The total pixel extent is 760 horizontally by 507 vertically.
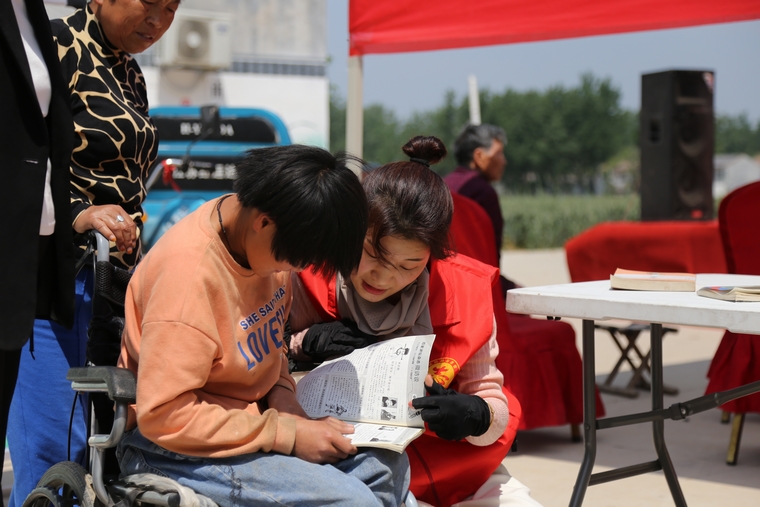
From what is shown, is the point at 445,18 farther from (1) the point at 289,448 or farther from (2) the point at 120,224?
(1) the point at 289,448

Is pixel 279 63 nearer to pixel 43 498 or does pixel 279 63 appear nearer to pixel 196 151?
pixel 196 151

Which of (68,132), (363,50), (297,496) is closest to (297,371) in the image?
(297,496)

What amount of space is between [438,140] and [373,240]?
13.9 inches

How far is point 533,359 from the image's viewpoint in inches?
151

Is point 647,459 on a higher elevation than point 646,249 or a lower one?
lower

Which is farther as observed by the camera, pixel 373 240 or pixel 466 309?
pixel 466 309

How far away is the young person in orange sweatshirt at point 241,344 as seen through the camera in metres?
1.41

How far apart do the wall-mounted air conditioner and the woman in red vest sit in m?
10.2

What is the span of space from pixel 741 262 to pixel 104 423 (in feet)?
9.11

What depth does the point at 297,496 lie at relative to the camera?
1.46m

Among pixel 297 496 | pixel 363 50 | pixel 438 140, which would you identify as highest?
pixel 363 50

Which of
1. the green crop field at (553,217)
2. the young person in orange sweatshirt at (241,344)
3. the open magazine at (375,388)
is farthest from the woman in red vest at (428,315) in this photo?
the green crop field at (553,217)

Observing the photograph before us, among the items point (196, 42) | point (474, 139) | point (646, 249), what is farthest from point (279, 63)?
point (646, 249)

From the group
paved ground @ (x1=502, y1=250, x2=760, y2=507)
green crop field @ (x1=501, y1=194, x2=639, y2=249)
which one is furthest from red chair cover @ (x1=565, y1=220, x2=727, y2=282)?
green crop field @ (x1=501, y1=194, x2=639, y2=249)
